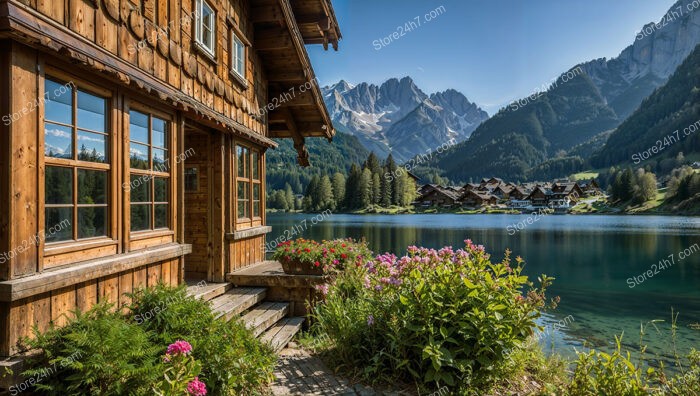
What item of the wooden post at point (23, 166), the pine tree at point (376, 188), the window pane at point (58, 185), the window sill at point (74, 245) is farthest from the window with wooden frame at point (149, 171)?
the pine tree at point (376, 188)

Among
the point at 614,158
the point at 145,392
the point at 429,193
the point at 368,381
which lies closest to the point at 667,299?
the point at 368,381

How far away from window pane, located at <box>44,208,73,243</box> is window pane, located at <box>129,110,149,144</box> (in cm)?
144

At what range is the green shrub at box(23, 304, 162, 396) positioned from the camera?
3404mm

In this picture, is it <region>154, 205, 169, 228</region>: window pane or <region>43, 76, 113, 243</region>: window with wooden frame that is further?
<region>154, 205, 169, 228</region>: window pane

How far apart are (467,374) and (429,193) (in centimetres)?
10986

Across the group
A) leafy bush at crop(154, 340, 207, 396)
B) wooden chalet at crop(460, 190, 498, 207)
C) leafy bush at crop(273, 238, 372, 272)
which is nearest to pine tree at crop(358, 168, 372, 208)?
wooden chalet at crop(460, 190, 498, 207)

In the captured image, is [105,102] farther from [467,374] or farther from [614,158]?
[614,158]

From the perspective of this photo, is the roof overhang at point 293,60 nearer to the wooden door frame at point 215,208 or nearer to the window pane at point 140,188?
the wooden door frame at point 215,208

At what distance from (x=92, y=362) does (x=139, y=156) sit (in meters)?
2.95

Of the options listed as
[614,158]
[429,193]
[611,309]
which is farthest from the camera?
[614,158]

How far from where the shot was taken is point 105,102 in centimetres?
482

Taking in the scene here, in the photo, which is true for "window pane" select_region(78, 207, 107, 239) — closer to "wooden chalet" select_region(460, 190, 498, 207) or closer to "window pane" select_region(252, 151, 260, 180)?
"window pane" select_region(252, 151, 260, 180)

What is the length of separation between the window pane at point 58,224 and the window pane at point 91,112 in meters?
0.92

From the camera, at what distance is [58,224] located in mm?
4125
